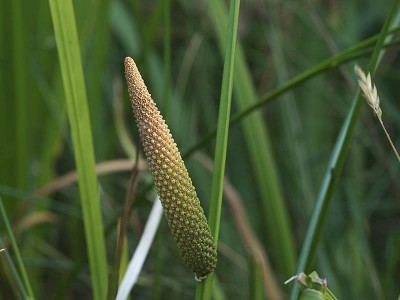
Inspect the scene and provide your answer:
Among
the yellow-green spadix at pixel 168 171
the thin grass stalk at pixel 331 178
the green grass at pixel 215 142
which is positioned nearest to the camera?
the yellow-green spadix at pixel 168 171

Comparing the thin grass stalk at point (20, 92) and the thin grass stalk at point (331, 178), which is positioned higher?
the thin grass stalk at point (20, 92)

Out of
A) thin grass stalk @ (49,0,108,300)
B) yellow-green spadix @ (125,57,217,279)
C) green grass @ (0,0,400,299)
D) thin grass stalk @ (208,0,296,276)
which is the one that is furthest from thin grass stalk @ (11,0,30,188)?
yellow-green spadix @ (125,57,217,279)

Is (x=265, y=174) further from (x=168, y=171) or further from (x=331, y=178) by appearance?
(x=168, y=171)

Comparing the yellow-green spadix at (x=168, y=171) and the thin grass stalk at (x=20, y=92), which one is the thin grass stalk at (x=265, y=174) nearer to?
the thin grass stalk at (x=20, y=92)

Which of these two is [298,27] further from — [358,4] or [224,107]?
[224,107]

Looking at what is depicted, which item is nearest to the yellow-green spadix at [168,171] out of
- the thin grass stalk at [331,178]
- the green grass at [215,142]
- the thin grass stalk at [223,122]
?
the thin grass stalk at [223,122]

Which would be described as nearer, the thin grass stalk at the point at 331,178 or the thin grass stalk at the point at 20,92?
the thin grass stalk at the point at 331,178

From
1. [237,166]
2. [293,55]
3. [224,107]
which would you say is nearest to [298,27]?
[293,55]
